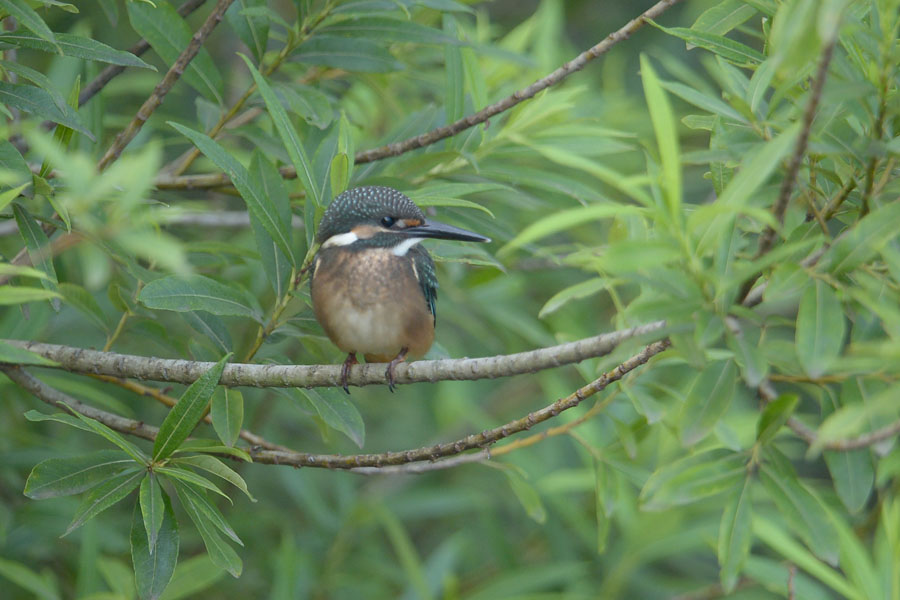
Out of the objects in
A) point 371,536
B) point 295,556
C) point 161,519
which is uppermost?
point 161,519

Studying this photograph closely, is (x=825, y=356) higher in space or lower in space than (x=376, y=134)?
higher

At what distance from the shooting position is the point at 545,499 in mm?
4516

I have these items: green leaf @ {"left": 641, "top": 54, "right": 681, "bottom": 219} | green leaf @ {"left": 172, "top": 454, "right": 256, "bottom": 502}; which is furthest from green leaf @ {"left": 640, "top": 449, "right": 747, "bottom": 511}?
green leaf @ {"left": 172, "top": 454, "right": 256, "bottom": 502}

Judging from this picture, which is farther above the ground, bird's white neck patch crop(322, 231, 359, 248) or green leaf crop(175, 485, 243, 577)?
bird's white neck patch crop(322, 231, 359, 248)

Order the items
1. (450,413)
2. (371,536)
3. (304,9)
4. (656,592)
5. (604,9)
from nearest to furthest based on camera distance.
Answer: (304,9) < (656,592) < (371,536) < (450,413) < (604,9)

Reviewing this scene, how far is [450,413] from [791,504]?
3.06 metres

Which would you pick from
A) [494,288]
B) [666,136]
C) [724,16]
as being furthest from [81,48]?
[494,288]

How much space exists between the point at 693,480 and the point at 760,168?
80 centimetres

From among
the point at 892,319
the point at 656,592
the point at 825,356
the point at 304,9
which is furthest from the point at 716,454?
the point at 656,592

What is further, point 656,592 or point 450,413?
point 450,413

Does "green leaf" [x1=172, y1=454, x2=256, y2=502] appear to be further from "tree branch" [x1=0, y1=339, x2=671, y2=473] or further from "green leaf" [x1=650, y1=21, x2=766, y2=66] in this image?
"green leaf" [x1=650, y1=21, x2=766, y2=66]

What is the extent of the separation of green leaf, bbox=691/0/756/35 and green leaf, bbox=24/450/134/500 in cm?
182

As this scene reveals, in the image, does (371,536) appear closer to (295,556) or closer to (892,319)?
(295,556)

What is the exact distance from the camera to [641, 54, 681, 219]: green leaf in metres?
1.58
